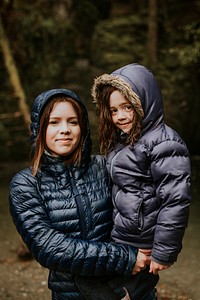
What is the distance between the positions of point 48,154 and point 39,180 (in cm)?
13

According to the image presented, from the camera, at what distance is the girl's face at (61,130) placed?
218cm

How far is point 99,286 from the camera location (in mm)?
2236

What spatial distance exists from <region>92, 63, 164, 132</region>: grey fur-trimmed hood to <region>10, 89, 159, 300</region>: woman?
9.2 inches

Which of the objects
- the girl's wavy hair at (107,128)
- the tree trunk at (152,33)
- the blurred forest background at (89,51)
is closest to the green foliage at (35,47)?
the blurred forest background at (89,51)

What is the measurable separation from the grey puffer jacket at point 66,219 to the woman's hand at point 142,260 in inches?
1.5

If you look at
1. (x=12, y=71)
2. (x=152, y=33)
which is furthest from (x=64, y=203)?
(x=152, y=33)

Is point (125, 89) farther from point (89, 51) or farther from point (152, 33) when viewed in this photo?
point (89, 51)

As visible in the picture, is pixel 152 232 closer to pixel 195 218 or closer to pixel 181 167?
pixel 181 167

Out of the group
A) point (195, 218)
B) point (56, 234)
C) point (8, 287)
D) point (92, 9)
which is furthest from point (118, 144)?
point (92, 9)

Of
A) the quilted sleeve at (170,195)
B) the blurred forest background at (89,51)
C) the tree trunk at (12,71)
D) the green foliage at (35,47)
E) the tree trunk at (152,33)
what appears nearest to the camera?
the quilted sleeve at (170,195)

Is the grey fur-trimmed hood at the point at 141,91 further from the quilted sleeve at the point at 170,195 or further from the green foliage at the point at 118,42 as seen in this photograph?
the green foliage at the point at 118,42

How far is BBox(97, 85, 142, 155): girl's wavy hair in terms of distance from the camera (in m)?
2.20

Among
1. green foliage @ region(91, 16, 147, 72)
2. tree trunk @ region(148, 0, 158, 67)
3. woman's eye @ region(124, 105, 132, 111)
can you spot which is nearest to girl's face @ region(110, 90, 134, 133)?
woman's eye @ region(124, 105, 132, 111)

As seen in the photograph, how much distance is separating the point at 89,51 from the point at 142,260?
29.3 feet
